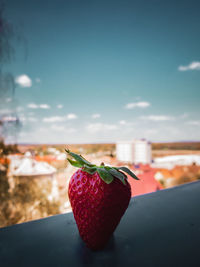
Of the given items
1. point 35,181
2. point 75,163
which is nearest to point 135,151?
point 35,181

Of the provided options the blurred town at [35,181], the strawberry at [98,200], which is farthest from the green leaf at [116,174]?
the blurred town at [35,181]

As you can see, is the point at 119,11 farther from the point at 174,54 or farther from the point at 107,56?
the point at 174,54

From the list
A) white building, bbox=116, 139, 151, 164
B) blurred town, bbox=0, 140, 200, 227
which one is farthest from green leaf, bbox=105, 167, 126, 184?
white building, bbox=116, 139, 151, 164

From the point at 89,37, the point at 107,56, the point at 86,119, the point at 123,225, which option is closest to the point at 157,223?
the point at 123,225

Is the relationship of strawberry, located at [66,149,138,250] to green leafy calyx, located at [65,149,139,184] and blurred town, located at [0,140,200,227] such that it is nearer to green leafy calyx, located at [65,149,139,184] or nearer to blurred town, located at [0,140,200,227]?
green leafy calyx, located at [65,149,139,184]

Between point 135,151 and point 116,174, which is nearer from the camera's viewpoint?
point 116,174

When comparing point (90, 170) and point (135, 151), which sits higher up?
point (90, 170)

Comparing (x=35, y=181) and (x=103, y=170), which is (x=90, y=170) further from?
(x=35, y=181)
